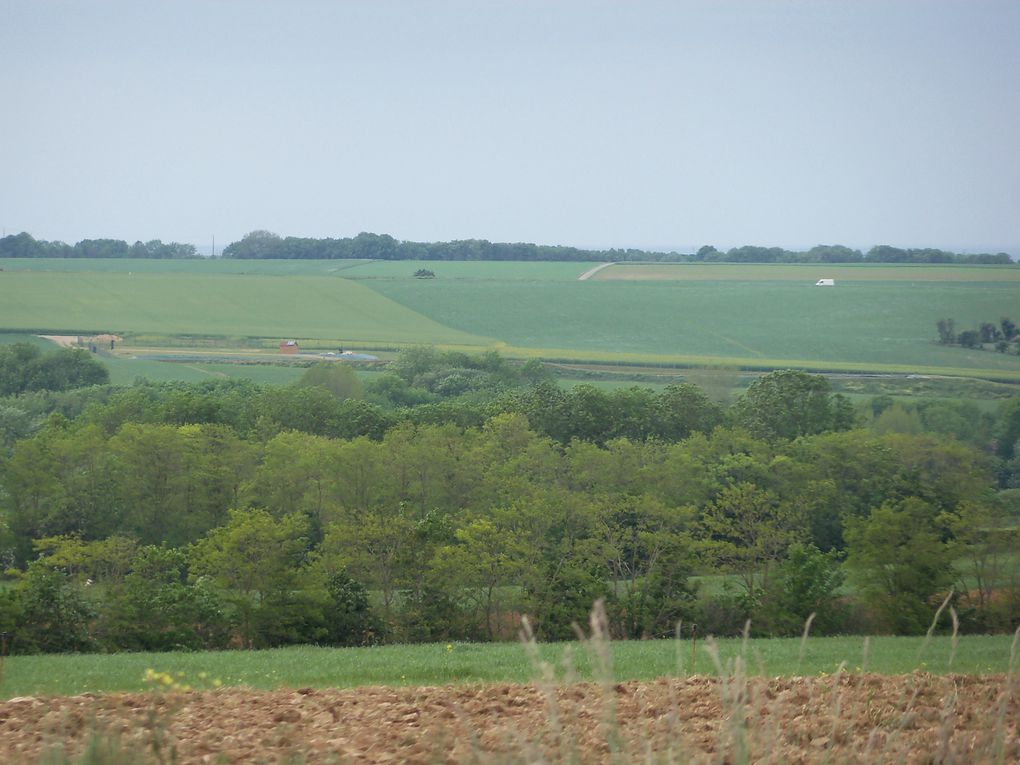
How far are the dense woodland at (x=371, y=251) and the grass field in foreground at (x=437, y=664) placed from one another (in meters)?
100

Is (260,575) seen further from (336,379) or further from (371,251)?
(371,251)

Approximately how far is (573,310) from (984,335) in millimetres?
36035

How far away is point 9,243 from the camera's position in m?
116

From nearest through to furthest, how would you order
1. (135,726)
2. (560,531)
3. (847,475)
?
(135,726) → (560,531) → (847,475)

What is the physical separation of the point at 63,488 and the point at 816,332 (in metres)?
60.3

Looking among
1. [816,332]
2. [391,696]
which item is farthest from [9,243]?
[391,696]

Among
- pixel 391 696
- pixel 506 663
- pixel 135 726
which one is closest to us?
pixel 135 726

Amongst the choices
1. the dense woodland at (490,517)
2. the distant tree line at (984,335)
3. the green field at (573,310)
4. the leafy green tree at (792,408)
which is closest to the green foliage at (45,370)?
the dense woodland at (490,517)

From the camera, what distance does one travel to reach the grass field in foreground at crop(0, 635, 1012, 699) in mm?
12305

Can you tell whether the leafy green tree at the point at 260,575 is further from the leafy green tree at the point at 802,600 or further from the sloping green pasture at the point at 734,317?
the sloping green pasture at the point at 734,317

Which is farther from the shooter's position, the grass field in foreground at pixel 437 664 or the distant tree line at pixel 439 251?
the distant tree line at pixel 439 251

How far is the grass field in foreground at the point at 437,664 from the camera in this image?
1230cm

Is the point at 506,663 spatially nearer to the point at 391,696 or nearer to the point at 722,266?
the point at 391,696

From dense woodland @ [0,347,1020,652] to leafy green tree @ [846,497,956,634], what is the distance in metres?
0.07
